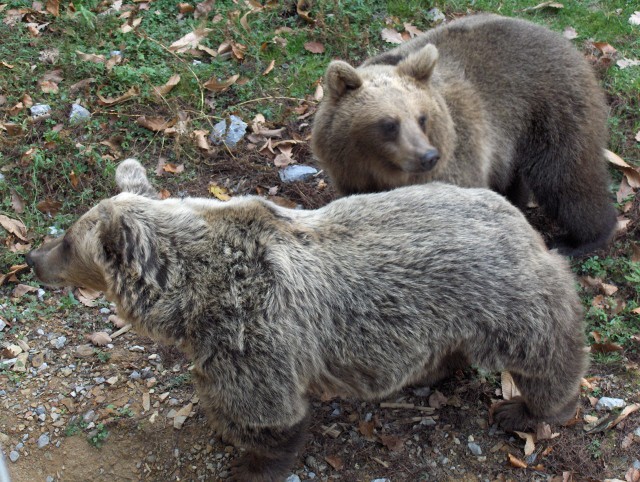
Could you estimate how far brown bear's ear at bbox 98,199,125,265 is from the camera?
3779mm

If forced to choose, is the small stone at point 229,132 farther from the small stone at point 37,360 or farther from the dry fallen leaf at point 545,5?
the dry fallen leaf at point 545,5

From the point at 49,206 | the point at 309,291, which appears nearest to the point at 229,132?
the point at 49,206

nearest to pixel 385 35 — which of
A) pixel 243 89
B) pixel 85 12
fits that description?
pixel 243 89

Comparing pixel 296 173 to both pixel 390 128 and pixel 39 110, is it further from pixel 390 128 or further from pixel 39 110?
pixel 39 110

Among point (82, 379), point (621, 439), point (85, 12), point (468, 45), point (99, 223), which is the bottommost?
point (82, 379)

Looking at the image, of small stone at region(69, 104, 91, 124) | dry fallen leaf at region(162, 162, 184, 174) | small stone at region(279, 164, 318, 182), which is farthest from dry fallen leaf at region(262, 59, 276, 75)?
small stone at region(69, 104, 91, 124)

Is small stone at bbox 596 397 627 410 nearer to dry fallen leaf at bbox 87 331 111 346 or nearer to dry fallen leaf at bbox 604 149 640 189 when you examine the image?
dry fallen leaf at bbox 604 149 640 189

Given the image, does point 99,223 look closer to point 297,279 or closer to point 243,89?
point 297,279

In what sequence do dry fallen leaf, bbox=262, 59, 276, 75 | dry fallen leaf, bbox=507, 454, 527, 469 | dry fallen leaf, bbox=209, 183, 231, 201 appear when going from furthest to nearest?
dry fallen leaf, bbox=262, 59, 276, 75 < dry fallen leaf, bbox=209, 183, 231, 201 < dry fallen leaf, bbox=507, 454, 527, 469

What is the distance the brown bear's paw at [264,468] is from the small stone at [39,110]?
4.30 metres

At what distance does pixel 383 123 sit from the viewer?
201 inches

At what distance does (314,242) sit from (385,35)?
4.47 metres

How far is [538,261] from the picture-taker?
4078mm

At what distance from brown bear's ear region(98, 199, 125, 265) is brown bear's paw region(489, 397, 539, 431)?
273 cm
